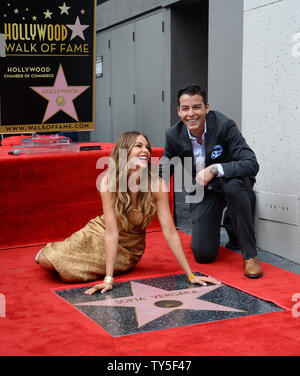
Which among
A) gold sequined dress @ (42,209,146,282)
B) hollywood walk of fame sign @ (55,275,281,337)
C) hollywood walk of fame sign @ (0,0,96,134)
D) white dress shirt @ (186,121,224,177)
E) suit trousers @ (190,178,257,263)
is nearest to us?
hollywood walk of fame sign @ (55,275,281,337)

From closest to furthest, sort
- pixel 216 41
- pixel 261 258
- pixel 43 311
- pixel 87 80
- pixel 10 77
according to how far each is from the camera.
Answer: pixel 43 311 < pixel 261 258 < pixel 10 77 < pixel 87 80 < pixel 216 41

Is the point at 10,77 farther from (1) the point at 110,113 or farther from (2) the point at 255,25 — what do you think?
(1) the point at 110,113

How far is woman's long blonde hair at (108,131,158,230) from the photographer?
279 centimetres

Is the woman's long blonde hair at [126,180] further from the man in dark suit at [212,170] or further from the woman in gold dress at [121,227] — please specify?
the man in dark suit at [212,170]

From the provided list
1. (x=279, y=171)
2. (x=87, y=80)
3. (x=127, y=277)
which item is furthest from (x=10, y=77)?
(x=279, y=171)

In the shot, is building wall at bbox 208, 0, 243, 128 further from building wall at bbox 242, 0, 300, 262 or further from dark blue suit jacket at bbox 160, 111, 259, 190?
Result: dark blue suit jacket at bbox 160, 111, 259, 190

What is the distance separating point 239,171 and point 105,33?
5.75 m

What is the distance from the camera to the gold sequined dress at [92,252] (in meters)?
2.88

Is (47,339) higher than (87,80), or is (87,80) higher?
(87,80)

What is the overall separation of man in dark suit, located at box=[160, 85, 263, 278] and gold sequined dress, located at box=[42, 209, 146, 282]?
0.45 metres

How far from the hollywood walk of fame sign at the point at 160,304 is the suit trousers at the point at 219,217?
15.6 inches

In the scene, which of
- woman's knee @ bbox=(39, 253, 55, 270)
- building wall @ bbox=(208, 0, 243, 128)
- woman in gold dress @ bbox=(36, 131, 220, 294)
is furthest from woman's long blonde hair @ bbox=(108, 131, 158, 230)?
building wall @ bbox=(208, 0, 243, 128)

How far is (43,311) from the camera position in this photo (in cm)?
243

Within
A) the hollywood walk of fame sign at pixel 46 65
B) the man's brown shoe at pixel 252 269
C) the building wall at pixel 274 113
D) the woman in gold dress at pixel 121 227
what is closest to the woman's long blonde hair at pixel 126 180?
the woman in gold dress at pixel 121 227
